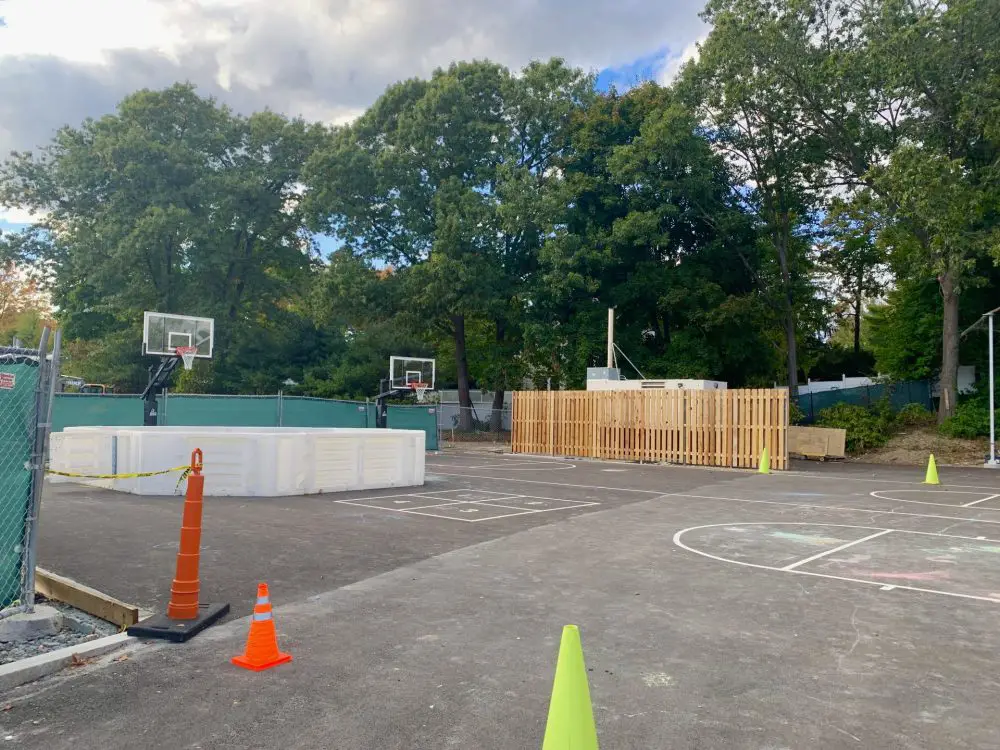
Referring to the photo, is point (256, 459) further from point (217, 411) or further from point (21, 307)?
point (21, 307)

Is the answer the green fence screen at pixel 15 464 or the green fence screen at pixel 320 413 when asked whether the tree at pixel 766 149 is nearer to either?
the green fence screen at pixel 320 413

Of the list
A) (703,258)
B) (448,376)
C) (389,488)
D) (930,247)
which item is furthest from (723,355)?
(389,488)

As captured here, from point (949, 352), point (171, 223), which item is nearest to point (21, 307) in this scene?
point (171, 223)

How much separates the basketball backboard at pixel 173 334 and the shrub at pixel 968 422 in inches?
1087

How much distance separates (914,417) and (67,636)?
33.8 m

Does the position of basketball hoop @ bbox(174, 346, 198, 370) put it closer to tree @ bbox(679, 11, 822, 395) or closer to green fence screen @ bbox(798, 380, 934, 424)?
tree @ bbox(679, 11, 822, 395)

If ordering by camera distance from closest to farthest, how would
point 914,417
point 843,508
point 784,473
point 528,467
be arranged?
point 843,508, point 784,473, point 528,467, point 914,417

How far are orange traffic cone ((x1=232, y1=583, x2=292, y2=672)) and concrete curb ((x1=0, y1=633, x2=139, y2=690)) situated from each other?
1.03m

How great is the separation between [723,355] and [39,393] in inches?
1428

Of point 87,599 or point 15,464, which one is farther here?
point 87,599

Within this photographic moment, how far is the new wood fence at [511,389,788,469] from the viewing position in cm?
2383

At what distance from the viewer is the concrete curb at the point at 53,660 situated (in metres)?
4.69

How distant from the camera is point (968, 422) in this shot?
28000 mm

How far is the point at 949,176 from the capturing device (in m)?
25.5
